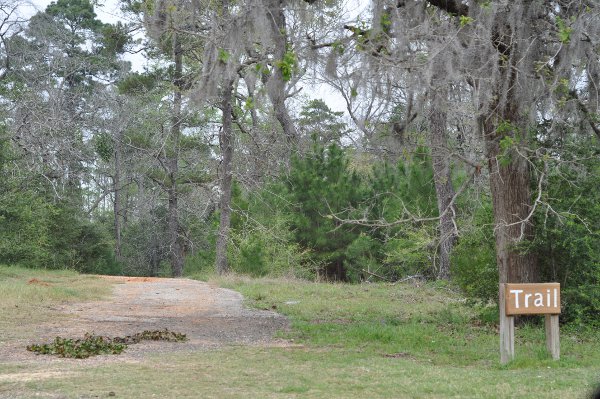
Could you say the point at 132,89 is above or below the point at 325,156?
above

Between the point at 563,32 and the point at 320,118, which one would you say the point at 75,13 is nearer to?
A: the point at 320,118

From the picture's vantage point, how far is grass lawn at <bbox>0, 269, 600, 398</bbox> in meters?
6.63

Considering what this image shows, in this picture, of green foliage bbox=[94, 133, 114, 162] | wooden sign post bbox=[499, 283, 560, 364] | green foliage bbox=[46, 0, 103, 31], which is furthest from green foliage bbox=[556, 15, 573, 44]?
green foliage bbox=[46, 0, 103, 31]

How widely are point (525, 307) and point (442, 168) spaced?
6575 millimetres

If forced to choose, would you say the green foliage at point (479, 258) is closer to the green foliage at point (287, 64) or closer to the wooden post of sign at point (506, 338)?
the wooden post of sign at point (506, 338)

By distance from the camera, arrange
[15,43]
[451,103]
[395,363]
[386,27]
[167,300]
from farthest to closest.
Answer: [15,43], [167,300], [451,103], [386,27], [395,363]

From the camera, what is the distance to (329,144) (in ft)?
89.4

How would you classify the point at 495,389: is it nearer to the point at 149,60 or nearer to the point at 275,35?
the point at 275,35

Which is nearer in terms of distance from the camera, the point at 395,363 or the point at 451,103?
the point at 395,363

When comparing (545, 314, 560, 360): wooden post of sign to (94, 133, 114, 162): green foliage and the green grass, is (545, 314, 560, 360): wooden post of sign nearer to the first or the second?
the green grass

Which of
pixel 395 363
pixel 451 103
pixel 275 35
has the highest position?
pixel 275 35

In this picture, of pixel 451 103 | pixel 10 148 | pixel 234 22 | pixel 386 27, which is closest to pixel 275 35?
pixel 234 22

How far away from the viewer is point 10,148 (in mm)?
26219

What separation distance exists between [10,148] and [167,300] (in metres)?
12.6
